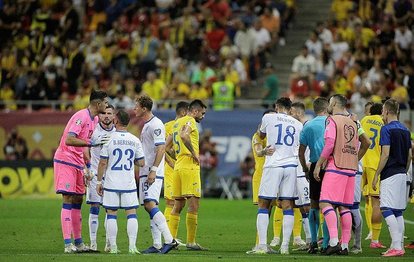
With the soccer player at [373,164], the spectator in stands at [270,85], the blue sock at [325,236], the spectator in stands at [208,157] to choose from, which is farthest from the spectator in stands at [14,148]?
the blue sock at [325,236]

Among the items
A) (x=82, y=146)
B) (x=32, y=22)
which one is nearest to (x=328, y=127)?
(x=82, y=146)

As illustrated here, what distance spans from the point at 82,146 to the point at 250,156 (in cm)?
1609

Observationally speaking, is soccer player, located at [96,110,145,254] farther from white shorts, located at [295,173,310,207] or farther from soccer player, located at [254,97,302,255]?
white shorts, located at [295,173,310,207]

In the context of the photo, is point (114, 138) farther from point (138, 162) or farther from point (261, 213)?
point (261, 213)

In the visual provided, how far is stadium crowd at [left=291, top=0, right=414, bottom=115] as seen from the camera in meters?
33.0

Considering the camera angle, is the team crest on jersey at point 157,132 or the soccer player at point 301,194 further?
the soccer player at point 301,194

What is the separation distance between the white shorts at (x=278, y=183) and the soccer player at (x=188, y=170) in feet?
5.06

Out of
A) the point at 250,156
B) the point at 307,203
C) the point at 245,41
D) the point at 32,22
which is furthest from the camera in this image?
the point at 32,22

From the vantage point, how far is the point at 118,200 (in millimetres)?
17828

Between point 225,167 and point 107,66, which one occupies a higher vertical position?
point 107,66

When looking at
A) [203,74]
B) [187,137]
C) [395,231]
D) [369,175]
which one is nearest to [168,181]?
[187,137]

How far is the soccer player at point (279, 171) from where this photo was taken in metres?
18.6

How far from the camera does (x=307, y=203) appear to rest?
2011cm

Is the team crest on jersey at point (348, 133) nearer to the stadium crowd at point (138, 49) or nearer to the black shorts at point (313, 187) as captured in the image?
the black shorts at point (313, 187)
